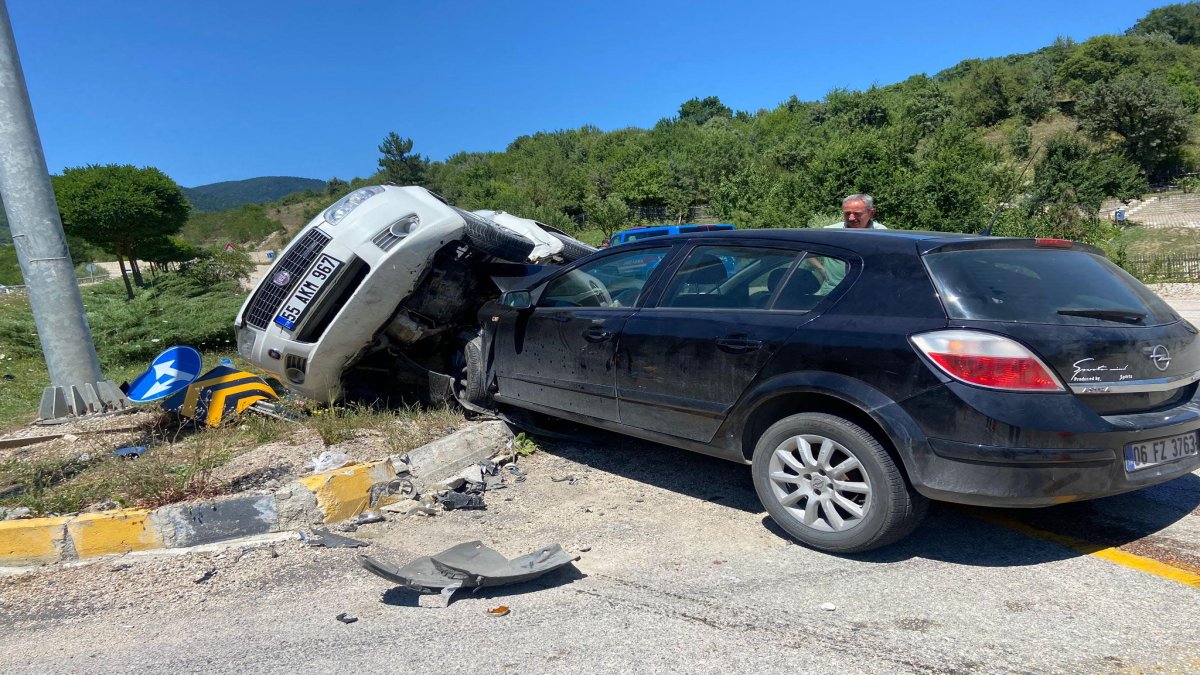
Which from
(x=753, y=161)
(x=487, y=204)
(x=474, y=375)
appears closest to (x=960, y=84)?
(x=753, y=161)

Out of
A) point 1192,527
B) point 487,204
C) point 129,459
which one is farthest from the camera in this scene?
point 487,204

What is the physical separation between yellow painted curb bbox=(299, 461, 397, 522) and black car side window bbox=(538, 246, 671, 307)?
4.99ft

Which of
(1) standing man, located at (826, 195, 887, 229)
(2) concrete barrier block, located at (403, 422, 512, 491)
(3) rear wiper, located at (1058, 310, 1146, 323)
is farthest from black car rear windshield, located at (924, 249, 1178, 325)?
(2) concrete barrier block, located at (403, 422, 512, 491)

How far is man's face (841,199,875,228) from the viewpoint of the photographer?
614 cm

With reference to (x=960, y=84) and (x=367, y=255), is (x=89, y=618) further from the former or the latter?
(x=960, y=84)

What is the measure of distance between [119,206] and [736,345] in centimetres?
2461

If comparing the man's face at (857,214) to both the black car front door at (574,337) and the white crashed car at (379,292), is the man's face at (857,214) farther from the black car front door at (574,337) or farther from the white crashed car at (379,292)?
the white crashed car at (379,292)

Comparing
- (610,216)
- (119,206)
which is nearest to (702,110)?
(610,216)

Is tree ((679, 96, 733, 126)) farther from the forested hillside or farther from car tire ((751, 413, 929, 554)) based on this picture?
car tire ((751, 413, 929, 554))

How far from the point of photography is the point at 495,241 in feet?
18.6

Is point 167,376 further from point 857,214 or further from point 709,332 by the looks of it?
point 857,214

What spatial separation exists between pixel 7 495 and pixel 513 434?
10.1 feet

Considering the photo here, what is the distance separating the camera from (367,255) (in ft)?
16.7

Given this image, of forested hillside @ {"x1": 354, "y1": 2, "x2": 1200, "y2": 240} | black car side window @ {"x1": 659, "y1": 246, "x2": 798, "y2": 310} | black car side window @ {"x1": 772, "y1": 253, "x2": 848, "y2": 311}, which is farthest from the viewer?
forested hillside @ {"x1": 354, "y1": 2, "x2": 1200, "y2": 240}
